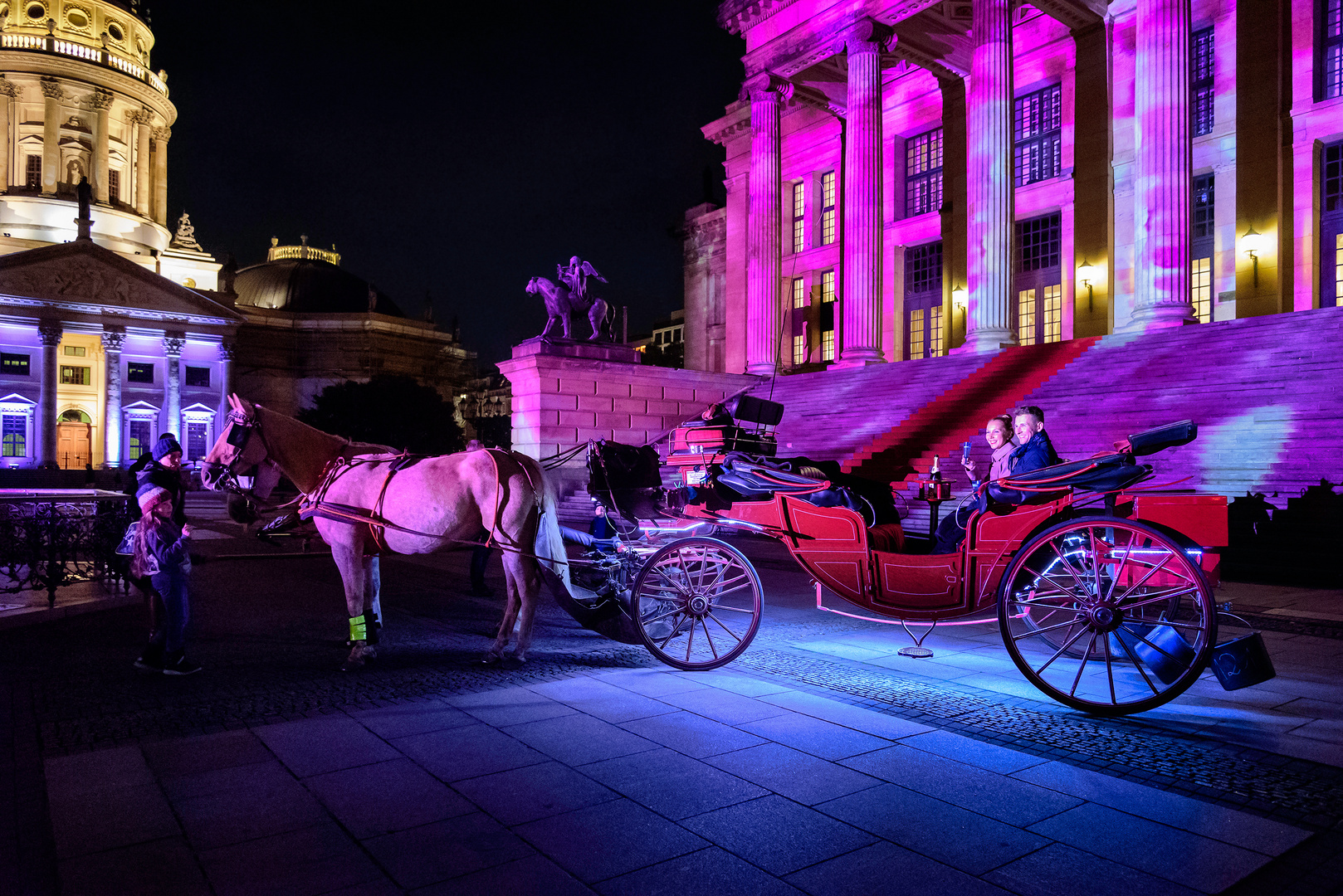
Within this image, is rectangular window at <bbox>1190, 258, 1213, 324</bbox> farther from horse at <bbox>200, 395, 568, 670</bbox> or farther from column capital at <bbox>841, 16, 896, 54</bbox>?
horse at <bbox>200, 395, 568, 670</bbox>

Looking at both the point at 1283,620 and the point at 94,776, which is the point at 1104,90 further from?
the point at 94,776

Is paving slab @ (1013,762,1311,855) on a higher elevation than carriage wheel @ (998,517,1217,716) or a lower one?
lower

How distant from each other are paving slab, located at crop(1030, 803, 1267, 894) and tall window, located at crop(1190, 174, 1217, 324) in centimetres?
2461

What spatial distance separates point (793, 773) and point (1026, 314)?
27.7 m

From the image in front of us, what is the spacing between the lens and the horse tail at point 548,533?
6621mm

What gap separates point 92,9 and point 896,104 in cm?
7360

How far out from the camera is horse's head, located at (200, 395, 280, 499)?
6.62 meters

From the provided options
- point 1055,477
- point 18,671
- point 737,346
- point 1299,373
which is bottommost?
point 18,671

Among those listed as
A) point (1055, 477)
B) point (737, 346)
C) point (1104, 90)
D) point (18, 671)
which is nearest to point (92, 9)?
point (737, 346)

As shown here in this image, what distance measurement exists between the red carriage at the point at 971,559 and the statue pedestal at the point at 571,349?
1214 cm

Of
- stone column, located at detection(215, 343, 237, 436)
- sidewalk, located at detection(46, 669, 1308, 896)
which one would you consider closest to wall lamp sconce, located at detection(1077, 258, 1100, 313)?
sidewalk, located at detection(46, 669, 1308, 896)

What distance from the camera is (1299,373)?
1484cm

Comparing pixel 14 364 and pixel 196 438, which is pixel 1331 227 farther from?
pixel 14 364

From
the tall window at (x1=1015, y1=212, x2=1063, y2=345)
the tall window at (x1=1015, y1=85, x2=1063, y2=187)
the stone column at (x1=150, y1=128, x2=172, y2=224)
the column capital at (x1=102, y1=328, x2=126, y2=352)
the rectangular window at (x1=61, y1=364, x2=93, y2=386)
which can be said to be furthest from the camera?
the stone column at (x1=150, y1=128, x2=172, y2=224)
